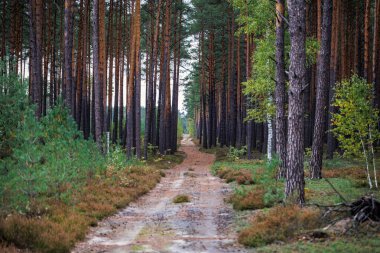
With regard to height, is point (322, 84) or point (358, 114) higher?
point (322, 84)

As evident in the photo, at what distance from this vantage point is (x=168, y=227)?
9.58 meters

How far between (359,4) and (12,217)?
1140 inches

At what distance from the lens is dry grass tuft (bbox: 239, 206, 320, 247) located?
779 cm

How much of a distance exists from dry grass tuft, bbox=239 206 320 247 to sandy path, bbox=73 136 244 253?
0.38 m

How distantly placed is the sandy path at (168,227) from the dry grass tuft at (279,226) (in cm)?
38

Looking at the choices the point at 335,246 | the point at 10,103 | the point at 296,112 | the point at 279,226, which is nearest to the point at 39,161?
the point at 10,103

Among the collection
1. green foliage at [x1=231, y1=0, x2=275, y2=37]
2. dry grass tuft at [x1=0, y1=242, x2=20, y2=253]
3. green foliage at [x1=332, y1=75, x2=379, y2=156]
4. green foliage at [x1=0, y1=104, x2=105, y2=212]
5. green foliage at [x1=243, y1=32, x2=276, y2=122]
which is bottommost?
dry grass tuft at [x1=0, y1=242, x2=20, y2=253]

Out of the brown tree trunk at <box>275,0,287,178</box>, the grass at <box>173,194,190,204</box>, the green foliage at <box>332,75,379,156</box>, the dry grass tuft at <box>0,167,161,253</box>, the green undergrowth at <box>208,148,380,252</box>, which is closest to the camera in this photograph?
the green undergrowth at <box>208,148,380,252</box>

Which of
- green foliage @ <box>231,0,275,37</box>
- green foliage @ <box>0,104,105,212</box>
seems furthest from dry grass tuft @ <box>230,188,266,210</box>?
green foliage @ <box>231,0,275,37</box>

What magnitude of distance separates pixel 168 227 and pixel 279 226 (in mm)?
2826

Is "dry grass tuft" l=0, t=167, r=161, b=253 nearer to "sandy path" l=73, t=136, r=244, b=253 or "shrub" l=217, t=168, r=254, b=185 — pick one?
"sandy path" l=73, t=136, r=244, b=253

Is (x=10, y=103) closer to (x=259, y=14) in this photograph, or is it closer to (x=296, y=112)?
(x=296, y=112)

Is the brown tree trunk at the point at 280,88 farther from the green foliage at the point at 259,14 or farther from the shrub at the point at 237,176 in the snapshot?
the green foliage at the point at 259,14

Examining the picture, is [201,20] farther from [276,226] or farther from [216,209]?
[276,226]
